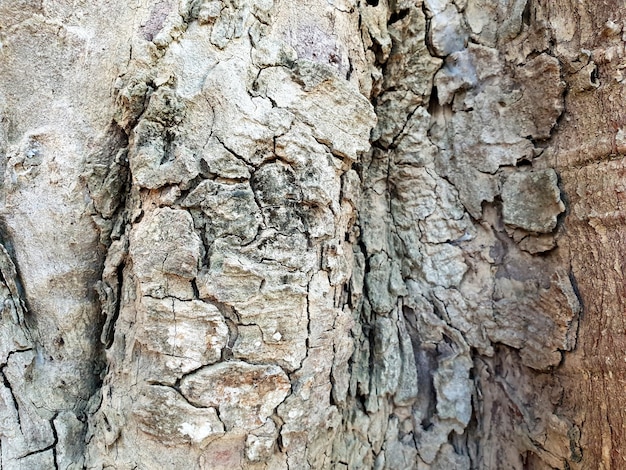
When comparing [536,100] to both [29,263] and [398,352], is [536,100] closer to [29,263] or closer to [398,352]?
[398,352]

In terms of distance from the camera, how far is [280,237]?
1068 millimetres

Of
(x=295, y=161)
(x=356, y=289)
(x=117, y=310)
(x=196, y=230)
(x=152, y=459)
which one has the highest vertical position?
(x=295, y=161)

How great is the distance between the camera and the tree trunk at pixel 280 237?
3.44ft

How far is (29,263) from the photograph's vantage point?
117 cm

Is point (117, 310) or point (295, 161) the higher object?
point (295, 161)

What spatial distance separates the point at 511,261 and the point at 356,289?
533 millimetres

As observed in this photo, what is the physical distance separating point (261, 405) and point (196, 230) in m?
0.50

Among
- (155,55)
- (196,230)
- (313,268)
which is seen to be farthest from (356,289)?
(155,55)

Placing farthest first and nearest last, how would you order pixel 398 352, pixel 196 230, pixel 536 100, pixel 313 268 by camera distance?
pixel 398 352 < pixel 536 100 < pixel 313 268 < pixel 196 230

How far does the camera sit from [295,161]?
109 centimetres

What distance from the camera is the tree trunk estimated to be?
1048mm

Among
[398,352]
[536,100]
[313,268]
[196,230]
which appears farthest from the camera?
[398,352]

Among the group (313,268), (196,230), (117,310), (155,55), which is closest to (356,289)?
(313,268)

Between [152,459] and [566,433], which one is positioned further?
[566,433]
